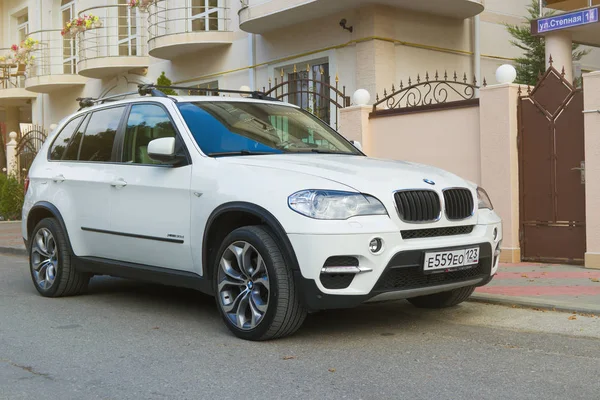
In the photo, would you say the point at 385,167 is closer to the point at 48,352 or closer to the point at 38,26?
the point at 48,352

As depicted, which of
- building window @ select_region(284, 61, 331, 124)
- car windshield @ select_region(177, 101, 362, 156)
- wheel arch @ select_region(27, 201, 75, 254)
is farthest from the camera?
building window @ select_region(284, 61, 331, 124)

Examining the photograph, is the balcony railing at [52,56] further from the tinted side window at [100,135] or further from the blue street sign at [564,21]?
the tinted side window at [100,135]

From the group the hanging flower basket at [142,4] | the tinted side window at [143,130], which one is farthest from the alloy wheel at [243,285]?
the hanging flower basket at [142,4]

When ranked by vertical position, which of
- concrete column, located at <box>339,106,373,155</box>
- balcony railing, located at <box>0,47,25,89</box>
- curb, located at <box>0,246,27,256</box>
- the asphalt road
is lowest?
the asphalt road

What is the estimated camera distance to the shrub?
21.6 meters

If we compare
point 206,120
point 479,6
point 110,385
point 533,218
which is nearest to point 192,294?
point 206,120

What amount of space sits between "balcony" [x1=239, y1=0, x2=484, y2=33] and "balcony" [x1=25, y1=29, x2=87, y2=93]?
985cm

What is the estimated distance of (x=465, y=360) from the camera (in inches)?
196

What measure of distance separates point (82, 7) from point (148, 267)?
19.5 metres

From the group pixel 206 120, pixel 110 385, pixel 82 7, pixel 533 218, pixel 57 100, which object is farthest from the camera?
pixel 57 100

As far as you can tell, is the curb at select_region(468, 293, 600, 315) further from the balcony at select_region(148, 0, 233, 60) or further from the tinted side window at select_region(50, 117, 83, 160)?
the balcony at select_region(148, 0, 233, 60)

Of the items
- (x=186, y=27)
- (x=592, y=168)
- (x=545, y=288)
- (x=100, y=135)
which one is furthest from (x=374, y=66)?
(x=100, y=135)

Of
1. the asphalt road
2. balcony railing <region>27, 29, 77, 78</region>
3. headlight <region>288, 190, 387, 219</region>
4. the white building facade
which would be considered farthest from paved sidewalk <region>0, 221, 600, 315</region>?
balcony railing <region>27, 29, 77, 78</region>

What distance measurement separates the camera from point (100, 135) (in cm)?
745
